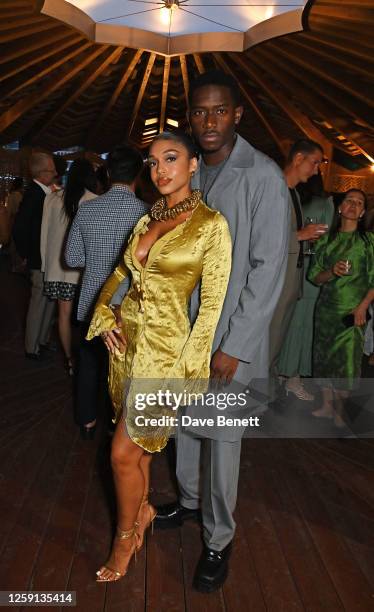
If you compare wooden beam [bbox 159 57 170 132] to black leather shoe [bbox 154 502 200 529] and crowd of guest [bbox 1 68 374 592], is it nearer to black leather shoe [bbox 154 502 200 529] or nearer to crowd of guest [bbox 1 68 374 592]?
crowd of guest [bbox 1 68 374 592]

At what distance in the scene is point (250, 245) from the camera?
180 cm

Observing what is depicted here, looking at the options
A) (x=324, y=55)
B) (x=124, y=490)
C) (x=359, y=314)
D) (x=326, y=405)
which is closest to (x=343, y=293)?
(x=359, y=314)

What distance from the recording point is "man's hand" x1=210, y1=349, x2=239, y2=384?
177 cm

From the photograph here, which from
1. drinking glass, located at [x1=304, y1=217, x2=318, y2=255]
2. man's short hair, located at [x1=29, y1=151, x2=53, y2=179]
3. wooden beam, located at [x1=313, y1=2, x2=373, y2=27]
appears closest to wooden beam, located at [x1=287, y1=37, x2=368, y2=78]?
wooden beam, located at [x1=313, y1=2, x2=373, y2=27]

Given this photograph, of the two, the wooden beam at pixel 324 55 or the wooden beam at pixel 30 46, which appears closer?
the wooden beam at pixel 324 55

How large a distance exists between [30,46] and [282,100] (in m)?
3.82

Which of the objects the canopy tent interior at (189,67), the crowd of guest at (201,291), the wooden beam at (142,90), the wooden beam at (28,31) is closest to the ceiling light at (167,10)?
the canopy tent interior at (189,67)

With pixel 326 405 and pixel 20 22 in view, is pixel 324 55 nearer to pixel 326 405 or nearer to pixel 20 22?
pixel 20 22

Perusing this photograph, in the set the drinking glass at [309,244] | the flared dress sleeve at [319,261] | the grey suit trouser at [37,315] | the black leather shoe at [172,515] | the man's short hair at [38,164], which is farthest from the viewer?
the grey suit trouser at [37,315]

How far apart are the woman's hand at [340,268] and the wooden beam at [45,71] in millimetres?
5801

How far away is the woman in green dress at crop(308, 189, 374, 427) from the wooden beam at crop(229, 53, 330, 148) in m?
5.25

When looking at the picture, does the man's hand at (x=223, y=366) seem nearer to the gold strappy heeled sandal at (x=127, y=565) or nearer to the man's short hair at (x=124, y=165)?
the gold strappy heeled sandal at (x=127, y=565)

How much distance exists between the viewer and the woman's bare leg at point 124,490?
178 centimetres

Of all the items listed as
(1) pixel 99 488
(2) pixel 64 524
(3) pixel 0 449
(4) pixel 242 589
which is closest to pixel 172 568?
(4) pixel 242 589
